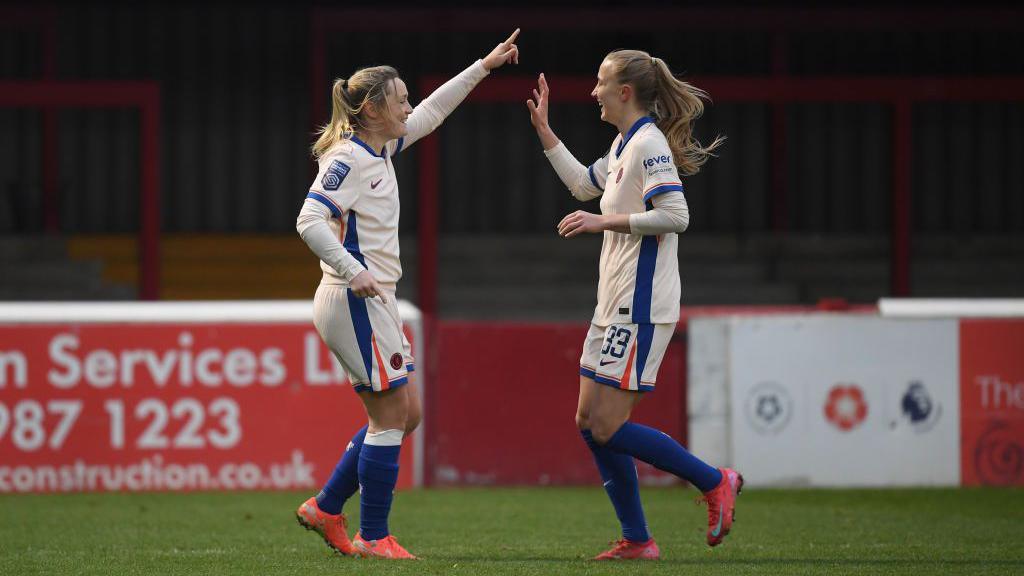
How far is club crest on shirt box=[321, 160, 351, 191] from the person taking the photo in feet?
16.6

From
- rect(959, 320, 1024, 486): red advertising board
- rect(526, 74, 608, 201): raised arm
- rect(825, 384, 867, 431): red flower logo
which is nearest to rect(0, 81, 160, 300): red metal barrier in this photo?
rect(825, 384, 867, 431): red flower logo

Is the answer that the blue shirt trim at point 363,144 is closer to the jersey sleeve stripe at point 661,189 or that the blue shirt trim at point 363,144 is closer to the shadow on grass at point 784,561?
the jersey sleeve stripe at point 661,189

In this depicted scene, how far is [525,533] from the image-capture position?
20.9ft

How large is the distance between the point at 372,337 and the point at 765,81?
7140mm

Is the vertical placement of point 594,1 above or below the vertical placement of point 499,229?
above

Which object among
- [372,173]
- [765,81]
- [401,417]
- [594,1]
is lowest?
[401,417]

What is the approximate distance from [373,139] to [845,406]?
13.0 ft

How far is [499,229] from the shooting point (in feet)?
66.3

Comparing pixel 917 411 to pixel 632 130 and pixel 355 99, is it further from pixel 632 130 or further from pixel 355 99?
pixel 355 99

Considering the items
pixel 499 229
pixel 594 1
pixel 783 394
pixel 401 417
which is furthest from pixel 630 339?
pixel 499 229

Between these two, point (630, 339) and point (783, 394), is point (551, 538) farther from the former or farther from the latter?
point (783, 394)

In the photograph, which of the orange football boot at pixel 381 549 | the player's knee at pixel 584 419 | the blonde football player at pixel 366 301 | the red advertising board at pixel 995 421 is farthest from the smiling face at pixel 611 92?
the red advertising board at pixel 995 421

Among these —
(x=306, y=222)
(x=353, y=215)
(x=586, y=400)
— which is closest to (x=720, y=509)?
(x=586, y=400)

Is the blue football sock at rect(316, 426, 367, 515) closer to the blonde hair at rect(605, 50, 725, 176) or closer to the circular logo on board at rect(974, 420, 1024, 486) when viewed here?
the blonde hair at rect(605, 50, 725, 176)
